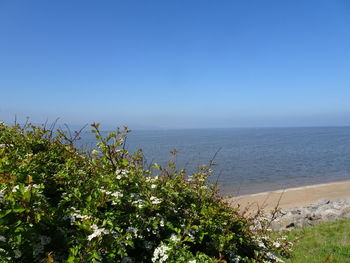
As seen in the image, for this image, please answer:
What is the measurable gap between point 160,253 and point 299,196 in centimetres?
2447

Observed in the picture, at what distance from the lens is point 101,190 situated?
3451 mm

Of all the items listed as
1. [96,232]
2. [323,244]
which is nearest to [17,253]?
[96,232]

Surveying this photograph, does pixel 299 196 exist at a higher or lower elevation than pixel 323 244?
lower

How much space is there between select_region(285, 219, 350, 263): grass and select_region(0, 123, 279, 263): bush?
8.02 ft

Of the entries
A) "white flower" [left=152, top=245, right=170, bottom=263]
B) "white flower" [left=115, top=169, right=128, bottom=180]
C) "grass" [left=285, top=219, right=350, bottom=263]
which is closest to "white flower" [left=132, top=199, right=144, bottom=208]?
"white flower" [left=115, top=169, right=128, bottom=180]

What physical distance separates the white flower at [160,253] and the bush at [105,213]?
0.01 meters

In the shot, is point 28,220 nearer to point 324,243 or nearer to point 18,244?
point 18,244

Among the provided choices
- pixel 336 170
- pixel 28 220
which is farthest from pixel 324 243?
pixel 336 170

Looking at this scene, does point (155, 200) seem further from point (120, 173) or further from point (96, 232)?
point (96, 232)

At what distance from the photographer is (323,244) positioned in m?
7.91

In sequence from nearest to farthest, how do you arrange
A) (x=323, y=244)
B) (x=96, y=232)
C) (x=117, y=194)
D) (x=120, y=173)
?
1. (x=96, y=232)
2. (x=117, y=194)
3. (x=120, y=173)
4. (x=323, y=244)

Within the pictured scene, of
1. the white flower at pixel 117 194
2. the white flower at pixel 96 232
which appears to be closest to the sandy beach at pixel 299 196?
the white flower at pixel 117 194

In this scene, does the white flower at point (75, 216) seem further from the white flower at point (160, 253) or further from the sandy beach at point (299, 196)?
the sandy beach at point (299, 196)

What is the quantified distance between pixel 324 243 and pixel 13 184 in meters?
8.31
